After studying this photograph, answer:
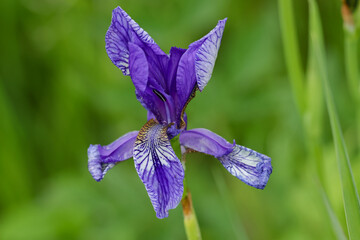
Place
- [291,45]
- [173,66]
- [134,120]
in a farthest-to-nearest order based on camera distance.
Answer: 1. [134,120]
2. [291,45]
3. [173,66]

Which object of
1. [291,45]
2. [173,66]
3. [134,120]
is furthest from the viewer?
[134,120]

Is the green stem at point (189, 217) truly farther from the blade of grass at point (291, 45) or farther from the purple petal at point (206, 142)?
the blade of grass at point (291, 45)

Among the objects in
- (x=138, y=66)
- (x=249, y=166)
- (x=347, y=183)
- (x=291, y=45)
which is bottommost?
(x=347, y=183)

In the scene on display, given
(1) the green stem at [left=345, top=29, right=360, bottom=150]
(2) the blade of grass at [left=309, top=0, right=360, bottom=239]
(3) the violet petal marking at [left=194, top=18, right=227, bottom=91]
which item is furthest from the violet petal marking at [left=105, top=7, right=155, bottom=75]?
(1) the green stem at [left=345, top=29, right=360, bottom=150]

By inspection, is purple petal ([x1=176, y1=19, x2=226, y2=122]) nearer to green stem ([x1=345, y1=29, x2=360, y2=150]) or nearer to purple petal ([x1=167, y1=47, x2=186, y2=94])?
purple petal ([x1=167, y1=47, x2=186, y2=94])

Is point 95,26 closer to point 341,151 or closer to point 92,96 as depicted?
point 92,96

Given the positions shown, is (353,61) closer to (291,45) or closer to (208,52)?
(291,45)

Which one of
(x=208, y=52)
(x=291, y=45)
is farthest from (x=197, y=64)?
(x=291, y=45)
